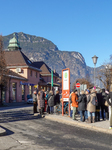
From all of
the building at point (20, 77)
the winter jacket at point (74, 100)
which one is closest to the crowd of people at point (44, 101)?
the winter jacket at point (74, 100)

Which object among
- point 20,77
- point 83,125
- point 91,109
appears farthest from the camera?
point 20,77

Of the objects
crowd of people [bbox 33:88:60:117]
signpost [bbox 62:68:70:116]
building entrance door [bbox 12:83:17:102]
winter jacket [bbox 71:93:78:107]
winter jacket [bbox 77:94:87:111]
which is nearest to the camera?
winter jacket [bbox 77:94:87:111]

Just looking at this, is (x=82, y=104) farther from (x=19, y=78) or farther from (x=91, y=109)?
(x=19, y=78)

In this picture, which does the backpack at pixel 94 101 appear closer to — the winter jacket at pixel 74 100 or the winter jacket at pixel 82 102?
the winter jacket at pixel 82 102

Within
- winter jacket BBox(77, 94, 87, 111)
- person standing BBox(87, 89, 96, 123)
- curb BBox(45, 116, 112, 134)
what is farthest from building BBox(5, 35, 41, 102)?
person standing BBox(87, 89, 96, 123)

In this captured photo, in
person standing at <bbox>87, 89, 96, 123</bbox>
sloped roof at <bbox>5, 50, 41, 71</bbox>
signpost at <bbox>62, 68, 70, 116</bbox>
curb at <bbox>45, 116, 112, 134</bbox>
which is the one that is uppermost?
sloped roof at <bbox>5, 50, 41, 71</bbox>

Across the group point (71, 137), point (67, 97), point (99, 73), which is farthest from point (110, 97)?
point (99, 73)

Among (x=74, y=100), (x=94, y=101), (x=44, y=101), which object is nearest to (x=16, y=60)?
(x=44, y=101)

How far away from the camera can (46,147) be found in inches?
290

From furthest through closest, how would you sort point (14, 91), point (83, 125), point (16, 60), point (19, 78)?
point (16, 60), point (19, 78), point (14, 91), point (83, 125)

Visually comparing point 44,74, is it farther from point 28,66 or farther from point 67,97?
point 67,97

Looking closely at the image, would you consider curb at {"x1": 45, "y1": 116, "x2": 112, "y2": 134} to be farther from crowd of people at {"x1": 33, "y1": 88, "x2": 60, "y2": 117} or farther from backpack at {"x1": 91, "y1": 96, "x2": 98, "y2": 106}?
crowd of people at {"x1": 33, "y1": 88, "x2": 60, "y2": 117}

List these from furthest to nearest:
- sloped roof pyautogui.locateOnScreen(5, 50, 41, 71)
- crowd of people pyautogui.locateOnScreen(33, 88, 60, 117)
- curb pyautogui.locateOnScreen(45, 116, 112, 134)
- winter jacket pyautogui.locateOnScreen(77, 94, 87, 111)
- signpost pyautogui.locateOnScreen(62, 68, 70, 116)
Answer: sloped roof pyautogui.locateOnScreen(5, 50, 41, 71) < crowd of people pyautogui.locateOnScreen(33, 88, 60, 117) < signpost pyautogui.locateOnScreen(62, 68, 70, 116) < winter jacket pyautogui.locateOnScreen(77, 94, 87, 111) < curb pyautogui.locateOnScreen(45, 116, 112, 134)

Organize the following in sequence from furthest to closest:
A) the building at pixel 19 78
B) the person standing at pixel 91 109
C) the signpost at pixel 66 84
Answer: the building at pixel 19 78 → the signpost at pixel 66 84 → the person standing at pixel 91 109
